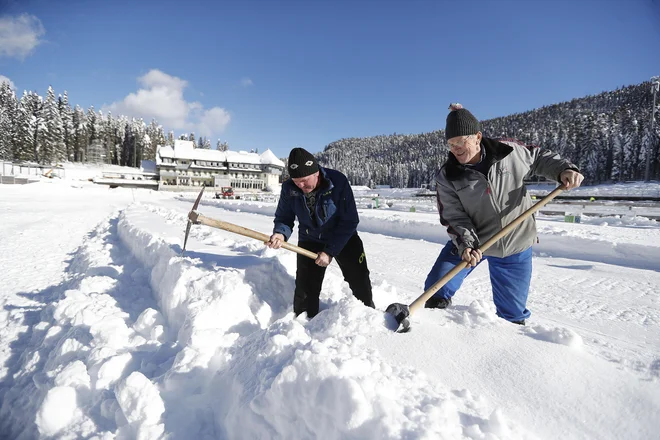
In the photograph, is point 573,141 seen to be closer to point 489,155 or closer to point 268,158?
point 268,158

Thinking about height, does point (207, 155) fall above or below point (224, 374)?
above

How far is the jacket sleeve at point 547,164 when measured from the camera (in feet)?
8.96

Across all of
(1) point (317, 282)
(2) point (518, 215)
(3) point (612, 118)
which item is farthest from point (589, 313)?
(3) point (612, 118)

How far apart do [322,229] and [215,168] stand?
70.5m

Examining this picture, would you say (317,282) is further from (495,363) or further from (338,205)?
(495,363)

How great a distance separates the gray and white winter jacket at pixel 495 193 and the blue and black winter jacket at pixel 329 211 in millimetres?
959

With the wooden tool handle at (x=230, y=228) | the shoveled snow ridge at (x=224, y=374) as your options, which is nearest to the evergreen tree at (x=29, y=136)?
the shoveled snow ridge at (x=224, y=374)

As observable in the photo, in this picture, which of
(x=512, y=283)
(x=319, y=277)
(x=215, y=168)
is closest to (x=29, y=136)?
(x=215, y=168)

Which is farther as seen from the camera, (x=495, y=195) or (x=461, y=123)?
(x=495, y=195)

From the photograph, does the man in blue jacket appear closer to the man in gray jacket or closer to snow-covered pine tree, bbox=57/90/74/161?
the man in gray jacket

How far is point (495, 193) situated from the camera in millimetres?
2760

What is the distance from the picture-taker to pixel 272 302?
3.70m

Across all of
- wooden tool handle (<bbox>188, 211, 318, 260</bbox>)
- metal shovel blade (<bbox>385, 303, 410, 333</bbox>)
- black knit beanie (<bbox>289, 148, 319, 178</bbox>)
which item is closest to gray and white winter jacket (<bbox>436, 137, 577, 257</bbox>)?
metal shovel blade (<bbox>385, 303, 410, 333</bbox>)

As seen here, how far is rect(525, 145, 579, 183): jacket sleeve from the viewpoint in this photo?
2730mm
